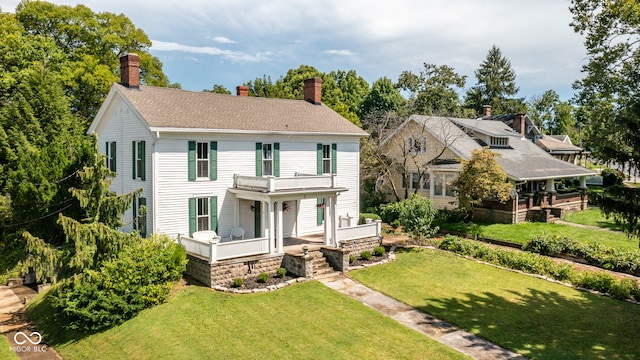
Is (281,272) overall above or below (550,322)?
above

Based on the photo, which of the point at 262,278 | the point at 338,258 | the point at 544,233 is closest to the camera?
the point at 262,278

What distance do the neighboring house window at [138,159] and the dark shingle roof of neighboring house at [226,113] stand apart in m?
1.68

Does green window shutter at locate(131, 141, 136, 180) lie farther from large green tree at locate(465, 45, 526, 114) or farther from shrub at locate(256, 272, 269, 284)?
large green tree at locate(465, 45, 526, 114)

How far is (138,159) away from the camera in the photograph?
20281 mm

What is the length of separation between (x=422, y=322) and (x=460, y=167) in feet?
57.4

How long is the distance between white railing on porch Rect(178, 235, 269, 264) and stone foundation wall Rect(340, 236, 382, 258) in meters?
4.37

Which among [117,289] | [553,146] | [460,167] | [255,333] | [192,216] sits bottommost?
[255,333]

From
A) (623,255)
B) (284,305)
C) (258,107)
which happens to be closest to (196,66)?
(258,107)

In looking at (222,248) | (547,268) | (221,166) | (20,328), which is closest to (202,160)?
(221,166)

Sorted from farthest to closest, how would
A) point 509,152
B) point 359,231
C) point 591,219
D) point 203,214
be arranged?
1. point 509,152
2. point 591,219
3. point 359,231
4. point 203,214

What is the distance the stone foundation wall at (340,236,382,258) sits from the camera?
21391 mm

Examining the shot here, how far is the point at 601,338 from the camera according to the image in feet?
44.0

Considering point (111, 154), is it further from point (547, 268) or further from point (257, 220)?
point (547, 268)

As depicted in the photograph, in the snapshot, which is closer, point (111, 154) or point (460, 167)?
point (111, 154)
